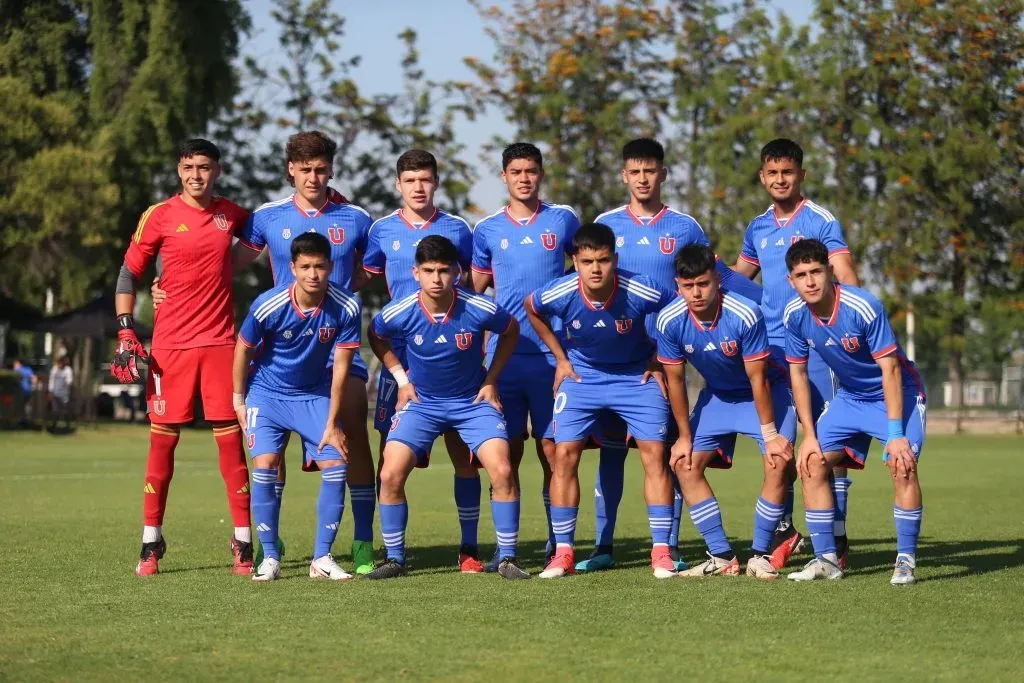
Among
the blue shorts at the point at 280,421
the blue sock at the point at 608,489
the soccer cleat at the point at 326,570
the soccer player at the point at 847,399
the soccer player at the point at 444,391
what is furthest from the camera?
the blue sock at the point at 608,489

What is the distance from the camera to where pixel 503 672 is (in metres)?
5.60

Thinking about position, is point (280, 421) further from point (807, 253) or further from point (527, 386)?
point (807, 253)

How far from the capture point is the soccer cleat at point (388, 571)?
334 inches

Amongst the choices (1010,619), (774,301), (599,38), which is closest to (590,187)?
(599,38)

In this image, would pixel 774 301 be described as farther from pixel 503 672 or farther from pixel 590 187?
pixel 590 187

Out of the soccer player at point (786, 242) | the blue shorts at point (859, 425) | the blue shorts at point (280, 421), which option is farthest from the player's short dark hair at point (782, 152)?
the blue shorts at point (280, 421)

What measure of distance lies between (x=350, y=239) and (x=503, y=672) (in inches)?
165

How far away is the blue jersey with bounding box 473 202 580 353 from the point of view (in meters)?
9.16

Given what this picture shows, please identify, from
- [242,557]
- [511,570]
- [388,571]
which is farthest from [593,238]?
[242,557]

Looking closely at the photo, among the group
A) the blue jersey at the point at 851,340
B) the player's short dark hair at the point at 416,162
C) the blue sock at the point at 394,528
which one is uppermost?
the player's short dark hair at the point at 416,162

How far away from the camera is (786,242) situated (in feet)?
30.3

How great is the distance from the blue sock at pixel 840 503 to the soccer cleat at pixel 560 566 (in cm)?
170

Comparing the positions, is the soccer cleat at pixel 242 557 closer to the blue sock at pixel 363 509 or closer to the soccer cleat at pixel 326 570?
the soccer cleat at pixel 326 570

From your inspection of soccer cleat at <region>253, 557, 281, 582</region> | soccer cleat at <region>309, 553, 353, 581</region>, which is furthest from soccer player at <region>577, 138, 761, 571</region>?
soccer cleat at <region>253, 557, 281, 582</region>
